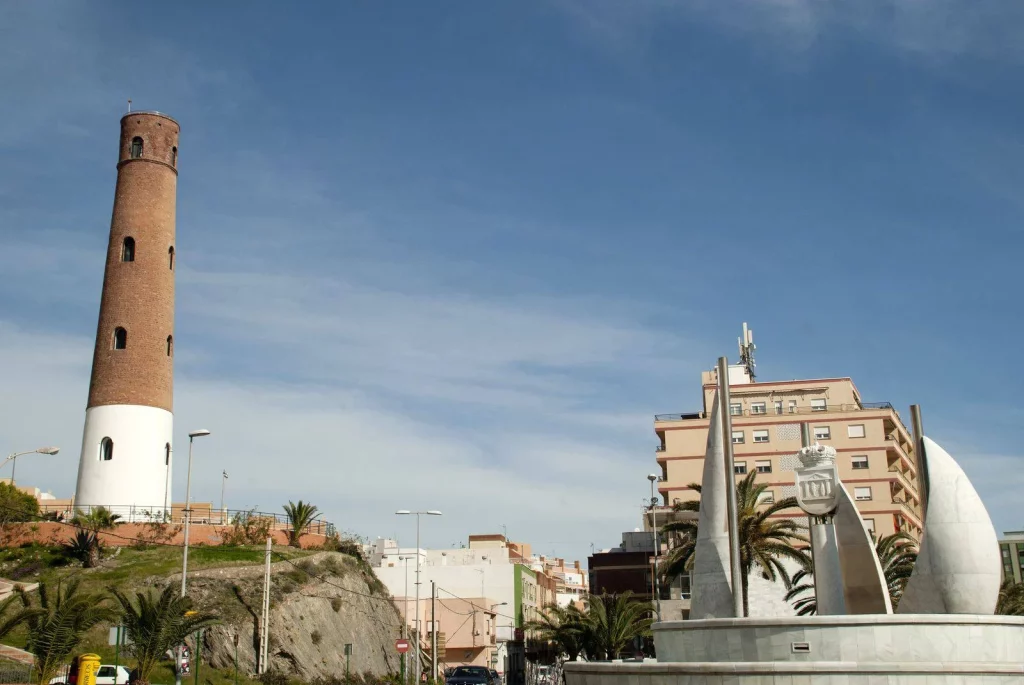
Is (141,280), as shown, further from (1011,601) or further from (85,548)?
(1011,601)

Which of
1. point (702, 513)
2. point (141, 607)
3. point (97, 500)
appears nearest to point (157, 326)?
point (97, 500)

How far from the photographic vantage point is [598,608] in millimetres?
45656

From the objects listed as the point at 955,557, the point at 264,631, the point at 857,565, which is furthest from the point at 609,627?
the point at 955,557

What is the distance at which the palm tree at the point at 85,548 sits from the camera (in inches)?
1608

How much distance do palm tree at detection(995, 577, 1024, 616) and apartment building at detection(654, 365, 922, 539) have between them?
14882 mm

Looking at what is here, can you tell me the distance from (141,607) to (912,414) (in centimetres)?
2013

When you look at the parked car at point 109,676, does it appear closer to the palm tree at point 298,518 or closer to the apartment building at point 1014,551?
the palm tree at point 298,518

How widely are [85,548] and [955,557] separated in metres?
32.4

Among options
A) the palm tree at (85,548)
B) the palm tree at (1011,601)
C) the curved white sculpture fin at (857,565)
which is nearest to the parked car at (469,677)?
the palm tree at (85,548)

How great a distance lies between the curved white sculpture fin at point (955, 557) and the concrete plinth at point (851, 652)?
2.82ft

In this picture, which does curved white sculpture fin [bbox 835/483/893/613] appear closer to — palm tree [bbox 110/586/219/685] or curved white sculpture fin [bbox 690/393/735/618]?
curved white sculpture fin [bbox 690/393/735/618]

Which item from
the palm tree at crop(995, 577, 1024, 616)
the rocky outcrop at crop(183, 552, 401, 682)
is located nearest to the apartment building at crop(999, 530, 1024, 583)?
the palm tree at crop(995, 577, 1024, 616)

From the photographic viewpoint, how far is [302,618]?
41.5m

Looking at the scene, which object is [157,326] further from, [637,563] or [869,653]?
[637,563]
